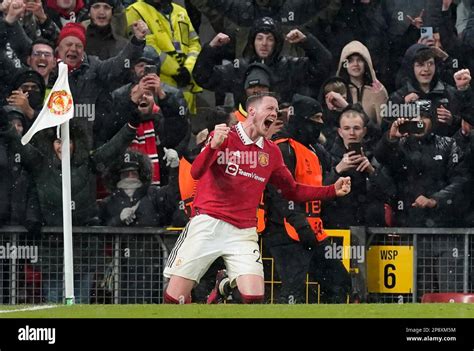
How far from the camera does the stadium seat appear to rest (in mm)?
15281

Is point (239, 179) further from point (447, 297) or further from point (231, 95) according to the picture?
point (447, 297)

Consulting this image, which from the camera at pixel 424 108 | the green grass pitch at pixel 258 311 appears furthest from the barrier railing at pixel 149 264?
the green grass pitch at pixel 258 311

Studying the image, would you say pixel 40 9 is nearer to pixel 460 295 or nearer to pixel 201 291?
pixel 201 291

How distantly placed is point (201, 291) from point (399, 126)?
280cm

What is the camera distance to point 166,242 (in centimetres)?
1650

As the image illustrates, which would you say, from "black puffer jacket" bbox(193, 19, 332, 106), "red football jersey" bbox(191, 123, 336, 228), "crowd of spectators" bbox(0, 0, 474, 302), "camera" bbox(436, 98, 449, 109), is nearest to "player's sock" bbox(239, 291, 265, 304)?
"red football jersey" bbox(191, 123, 336, 228)

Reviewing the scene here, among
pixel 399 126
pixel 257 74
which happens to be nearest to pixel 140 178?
pixel 257 74

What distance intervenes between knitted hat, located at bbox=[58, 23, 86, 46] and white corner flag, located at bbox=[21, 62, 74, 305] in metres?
2.38

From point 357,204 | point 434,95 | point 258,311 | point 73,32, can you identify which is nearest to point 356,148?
point 357,204

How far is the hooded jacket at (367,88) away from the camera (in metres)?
16.5

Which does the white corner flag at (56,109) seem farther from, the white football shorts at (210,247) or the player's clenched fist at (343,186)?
the player's clenched fist at (343,186)

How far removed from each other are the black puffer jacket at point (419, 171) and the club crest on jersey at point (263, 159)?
1.99 meters

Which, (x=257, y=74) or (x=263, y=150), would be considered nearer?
(x=263, y=150)
